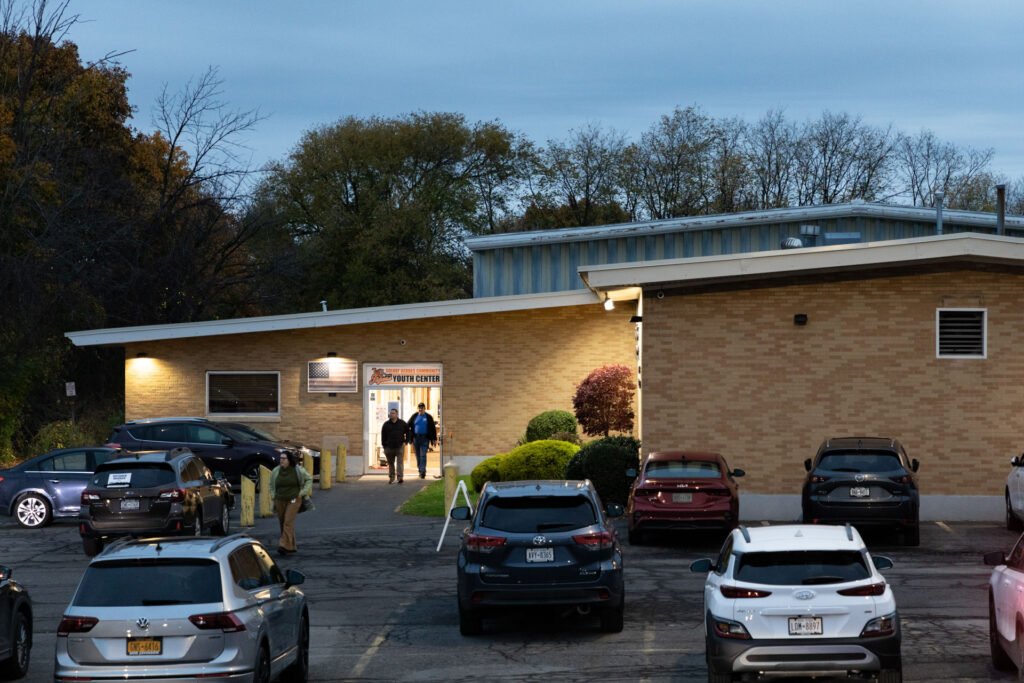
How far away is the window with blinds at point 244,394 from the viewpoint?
33.4 meters

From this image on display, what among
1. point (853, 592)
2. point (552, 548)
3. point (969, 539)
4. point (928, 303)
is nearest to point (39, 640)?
point (552, 548)

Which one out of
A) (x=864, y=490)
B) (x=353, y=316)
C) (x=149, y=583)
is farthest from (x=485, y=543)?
(x=353, y=316)

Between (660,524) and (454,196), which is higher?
(454,196)

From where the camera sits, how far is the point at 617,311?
107ft

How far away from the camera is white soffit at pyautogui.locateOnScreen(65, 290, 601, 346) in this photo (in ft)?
105

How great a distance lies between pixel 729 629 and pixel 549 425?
66.1 feet

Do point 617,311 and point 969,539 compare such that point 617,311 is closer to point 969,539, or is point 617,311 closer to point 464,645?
point 969,539

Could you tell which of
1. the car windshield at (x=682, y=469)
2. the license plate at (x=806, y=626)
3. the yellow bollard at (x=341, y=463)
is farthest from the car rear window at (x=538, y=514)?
the yellow bollard at (x=341, y=463)

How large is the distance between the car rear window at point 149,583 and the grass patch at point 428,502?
14.0 m

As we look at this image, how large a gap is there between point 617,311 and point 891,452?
13186 mm

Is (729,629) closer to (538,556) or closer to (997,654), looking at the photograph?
(997,654)

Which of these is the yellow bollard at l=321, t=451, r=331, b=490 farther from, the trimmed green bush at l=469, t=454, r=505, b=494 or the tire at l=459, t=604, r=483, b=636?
the tire at l=459, t=604, r=483, b=636

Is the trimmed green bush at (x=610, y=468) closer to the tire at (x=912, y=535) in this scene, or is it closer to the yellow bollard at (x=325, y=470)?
the tire at (x=912, y=535)

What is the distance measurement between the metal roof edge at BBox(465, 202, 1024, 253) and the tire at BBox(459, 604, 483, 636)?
77.0ft
